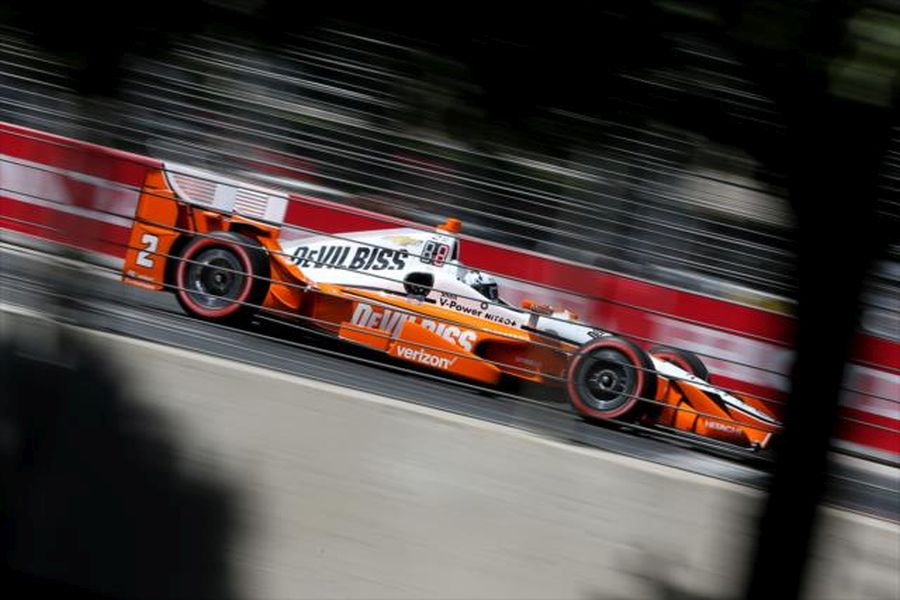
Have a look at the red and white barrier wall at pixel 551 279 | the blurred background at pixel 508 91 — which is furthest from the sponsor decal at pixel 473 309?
the blurred background at pixel 508 91

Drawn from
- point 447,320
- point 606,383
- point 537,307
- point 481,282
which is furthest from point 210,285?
point 606,383

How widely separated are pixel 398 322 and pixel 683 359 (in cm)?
197

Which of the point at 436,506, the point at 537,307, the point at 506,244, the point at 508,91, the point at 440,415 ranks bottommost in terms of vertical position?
the point at 436,506

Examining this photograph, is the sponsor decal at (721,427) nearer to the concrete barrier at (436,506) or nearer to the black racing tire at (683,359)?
the black racing tire at (683,359)

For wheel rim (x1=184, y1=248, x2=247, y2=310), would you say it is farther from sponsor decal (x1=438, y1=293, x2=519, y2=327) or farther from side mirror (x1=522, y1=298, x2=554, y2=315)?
side mirror (x1=522, y1=298, x2=554, y2=315)

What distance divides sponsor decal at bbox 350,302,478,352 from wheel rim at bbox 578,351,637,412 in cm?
64

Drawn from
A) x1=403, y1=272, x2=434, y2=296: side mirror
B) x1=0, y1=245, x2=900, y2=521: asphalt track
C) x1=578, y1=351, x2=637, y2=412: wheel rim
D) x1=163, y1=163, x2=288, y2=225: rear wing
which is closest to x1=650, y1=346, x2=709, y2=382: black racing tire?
x1=578, y1=351, x2=637, y2=412: wheel rim

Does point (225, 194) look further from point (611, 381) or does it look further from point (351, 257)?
point (351, 257)

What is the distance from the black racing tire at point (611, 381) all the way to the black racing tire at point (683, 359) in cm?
7

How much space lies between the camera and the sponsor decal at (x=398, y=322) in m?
5.04

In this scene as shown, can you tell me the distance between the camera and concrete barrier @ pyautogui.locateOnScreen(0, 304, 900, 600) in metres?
3.81

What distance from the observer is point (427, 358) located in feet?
18.8

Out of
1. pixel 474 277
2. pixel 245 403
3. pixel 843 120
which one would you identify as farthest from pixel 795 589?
pixel 474 277

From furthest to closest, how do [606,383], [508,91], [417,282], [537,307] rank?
[417,282] → [537,307] → [606,383] → [508,91]
